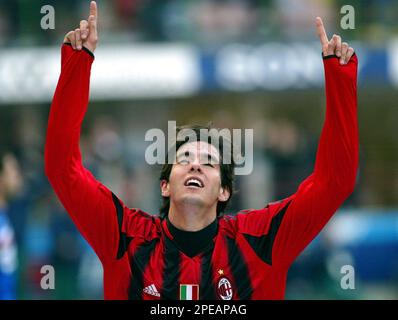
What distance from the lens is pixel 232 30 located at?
13359 millimetres

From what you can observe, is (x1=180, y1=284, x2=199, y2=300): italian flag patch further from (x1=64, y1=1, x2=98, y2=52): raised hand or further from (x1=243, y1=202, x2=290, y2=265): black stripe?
(x1=64, y1=1, x2=98, y2=52): raised hand

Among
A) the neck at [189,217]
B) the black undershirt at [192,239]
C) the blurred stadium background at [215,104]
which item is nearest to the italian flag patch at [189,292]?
the black undershirt at [192,239]

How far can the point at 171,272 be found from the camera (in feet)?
12.2

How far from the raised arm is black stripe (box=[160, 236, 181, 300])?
228 mm

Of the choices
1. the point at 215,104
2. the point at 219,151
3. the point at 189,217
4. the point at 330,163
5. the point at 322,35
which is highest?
the point at 215,104

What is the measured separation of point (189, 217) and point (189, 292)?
35cm

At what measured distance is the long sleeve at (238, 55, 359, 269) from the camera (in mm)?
3488

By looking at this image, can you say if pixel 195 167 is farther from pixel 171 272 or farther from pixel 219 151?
pixel 171 272

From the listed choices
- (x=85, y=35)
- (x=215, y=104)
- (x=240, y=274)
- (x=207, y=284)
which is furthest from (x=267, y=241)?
(x=215, y=104)

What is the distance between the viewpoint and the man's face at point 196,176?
3.81m

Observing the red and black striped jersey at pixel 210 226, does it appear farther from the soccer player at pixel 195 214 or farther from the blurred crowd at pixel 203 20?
the blurred crowd at pixel 203 20

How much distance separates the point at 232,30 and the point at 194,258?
390 inches

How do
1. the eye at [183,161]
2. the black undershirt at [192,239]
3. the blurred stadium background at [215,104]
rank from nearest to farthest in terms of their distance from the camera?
the black undershirt at [192,239]
the eye at [183,161]
the blurred stadium background at [215,104]

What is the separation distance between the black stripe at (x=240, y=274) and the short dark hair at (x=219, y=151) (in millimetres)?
441
